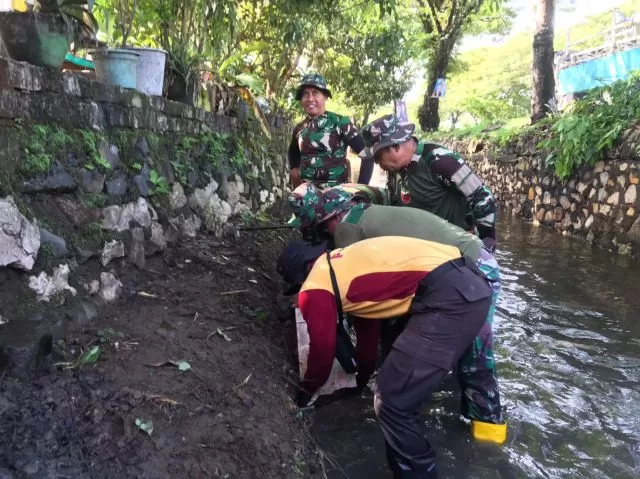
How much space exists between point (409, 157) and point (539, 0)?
35.2 ft

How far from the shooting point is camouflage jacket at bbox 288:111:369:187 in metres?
4.80

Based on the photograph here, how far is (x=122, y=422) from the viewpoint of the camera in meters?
2.26

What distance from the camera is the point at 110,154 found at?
357cm

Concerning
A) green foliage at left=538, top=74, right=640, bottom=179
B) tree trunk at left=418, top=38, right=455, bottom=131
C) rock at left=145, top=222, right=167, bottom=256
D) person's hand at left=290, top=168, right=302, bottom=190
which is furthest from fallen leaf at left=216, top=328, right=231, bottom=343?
tree trunk at left=418, top=38, right=455, bottom=131

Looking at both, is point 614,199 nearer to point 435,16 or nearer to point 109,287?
point 109,287

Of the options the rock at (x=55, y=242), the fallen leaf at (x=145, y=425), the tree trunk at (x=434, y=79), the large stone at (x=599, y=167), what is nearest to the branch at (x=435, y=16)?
the tree trunk at (x=434, y=79)

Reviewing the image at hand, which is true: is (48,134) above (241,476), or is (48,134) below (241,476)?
above

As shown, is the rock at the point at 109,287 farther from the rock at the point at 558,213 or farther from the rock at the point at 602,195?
the rock at the point at 558,213

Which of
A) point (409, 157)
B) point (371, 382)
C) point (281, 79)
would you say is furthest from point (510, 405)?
point (281, 79)

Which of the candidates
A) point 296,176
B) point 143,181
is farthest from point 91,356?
point 296,176

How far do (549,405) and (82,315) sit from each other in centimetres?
307

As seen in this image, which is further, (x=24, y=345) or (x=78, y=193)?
(x=78, y=193)

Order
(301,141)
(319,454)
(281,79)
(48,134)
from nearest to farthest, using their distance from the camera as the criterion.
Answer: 1. (319,454)
2. (48,134)
3. (301,141)
4. (281,79)

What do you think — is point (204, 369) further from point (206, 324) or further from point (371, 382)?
point (371, 382)
